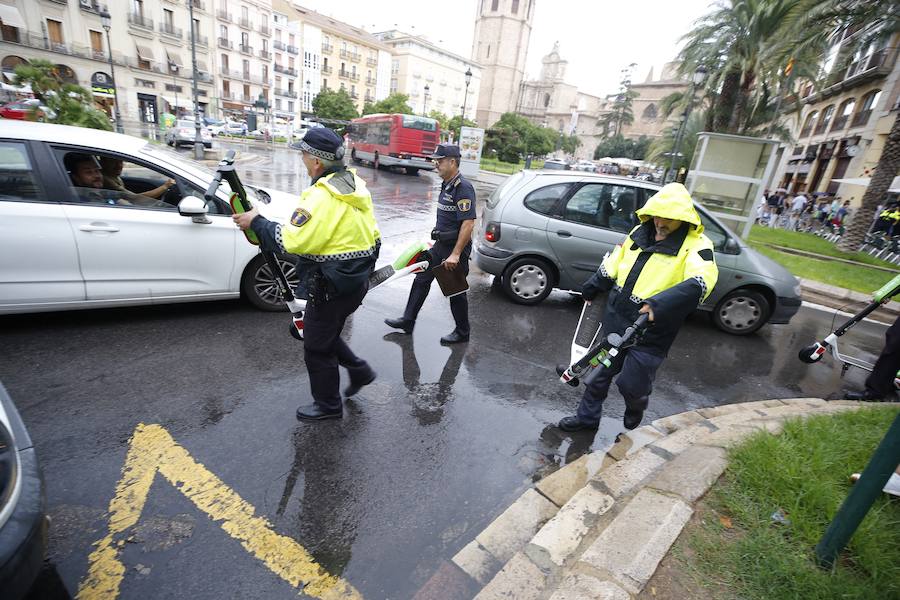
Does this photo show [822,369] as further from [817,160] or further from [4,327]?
[817,160]

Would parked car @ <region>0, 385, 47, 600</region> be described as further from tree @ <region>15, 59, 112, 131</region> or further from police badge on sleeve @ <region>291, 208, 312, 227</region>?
tree @ <region>15, 59, 112, 131</region>

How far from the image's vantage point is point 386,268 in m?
3.77

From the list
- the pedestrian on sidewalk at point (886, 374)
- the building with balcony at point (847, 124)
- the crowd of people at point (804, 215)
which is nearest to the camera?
the pedestrian on sidewalk at point (886, 374)

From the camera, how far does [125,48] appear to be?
140 feet

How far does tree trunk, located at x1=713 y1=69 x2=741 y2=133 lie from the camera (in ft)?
50.1

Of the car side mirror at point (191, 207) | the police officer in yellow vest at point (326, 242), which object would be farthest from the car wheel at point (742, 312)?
the car side mirror at point (191, 207)

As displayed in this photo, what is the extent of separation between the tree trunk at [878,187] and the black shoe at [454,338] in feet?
43.2

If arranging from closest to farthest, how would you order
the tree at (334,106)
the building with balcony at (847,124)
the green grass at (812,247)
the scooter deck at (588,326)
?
the scooter deck at (588,326)
the green grass at (812,247)
the building with balcony at (847,124)
the tree at (334,106)

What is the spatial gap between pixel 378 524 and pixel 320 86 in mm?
75480

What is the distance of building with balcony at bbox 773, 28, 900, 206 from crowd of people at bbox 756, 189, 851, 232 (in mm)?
1230

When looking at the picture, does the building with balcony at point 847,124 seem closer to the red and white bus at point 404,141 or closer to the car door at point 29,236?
the red and white bus at point 404,141

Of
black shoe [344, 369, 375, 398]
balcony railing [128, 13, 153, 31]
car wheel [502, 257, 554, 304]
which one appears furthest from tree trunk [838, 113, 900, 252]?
balcony railing [128, 13, 153, 31]

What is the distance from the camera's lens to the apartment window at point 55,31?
37.4 m

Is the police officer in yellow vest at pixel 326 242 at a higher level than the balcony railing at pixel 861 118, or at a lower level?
lower
